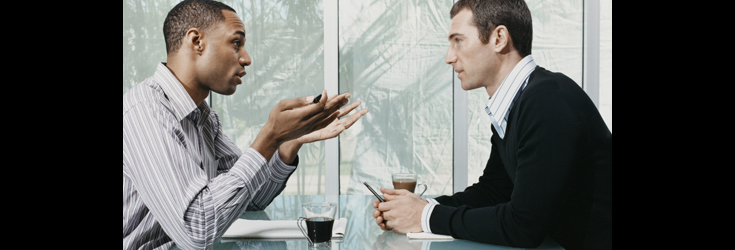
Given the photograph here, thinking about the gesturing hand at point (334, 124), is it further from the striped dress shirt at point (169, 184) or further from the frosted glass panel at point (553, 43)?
the frosted glass panel at point (553, 43)

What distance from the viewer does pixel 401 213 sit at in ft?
4.67

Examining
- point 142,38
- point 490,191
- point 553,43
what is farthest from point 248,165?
point 553,43

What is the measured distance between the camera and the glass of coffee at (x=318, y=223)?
50.7 inches

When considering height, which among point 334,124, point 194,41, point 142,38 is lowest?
point 334,124

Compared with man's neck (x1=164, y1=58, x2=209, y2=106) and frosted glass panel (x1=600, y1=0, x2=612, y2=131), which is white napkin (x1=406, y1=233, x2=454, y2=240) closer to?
man's neck (x1=164, y1=58, x2=209, y2=106)

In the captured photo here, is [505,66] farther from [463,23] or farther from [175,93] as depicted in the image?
[175,93]

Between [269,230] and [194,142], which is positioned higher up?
[194,142]

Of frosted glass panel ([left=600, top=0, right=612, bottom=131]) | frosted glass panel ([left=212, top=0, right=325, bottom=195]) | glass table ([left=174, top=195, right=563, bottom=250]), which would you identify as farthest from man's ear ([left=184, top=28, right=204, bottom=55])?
frosted glass panel ([left=600, top=0, right=612, bottom=131])

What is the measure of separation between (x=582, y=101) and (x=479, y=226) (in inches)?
16.6

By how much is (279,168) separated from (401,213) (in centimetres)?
47

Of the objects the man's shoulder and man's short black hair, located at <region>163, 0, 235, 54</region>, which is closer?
the man's shoulder

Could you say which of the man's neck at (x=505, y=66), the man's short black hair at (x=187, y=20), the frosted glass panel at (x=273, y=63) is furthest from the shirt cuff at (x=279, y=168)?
the frosted glass panel at (x=273, y=63)

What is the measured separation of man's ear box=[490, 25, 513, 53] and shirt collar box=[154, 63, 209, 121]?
3.15 ft

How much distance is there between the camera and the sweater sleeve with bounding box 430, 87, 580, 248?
1237 mm
